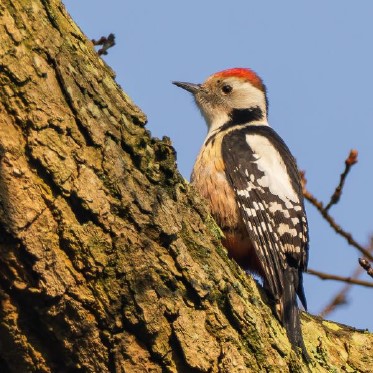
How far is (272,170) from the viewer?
5242mm

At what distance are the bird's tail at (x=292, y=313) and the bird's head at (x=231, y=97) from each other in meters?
2.23

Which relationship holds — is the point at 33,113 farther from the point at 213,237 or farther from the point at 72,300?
the point at 213,237

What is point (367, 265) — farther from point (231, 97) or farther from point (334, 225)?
point (231, 97)

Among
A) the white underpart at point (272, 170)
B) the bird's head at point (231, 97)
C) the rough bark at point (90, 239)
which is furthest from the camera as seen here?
the bird's head at point (231, 97)

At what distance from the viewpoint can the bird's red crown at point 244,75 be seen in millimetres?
6926

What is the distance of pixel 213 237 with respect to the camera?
343cm

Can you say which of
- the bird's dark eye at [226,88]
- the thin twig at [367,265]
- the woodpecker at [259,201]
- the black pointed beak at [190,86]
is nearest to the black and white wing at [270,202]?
the woodpecker at [259,201]

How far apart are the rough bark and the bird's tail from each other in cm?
35

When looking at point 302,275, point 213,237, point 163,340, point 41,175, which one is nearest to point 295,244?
point 302,275

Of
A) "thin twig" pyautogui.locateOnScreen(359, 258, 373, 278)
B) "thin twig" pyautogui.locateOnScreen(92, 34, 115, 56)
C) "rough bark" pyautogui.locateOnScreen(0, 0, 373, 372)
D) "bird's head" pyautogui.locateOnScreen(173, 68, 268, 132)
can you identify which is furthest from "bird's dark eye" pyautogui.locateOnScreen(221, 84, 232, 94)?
"rough bark" pyautogui.locateOnScreen(0, 0, 373, 372)

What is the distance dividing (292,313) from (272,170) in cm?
165

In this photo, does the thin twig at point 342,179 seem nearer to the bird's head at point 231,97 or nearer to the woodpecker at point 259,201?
the woodpecker at point 259,201

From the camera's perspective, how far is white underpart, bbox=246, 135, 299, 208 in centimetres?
514

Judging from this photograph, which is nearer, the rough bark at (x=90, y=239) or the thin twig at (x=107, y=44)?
the rough bark at (x=90, y=239)
